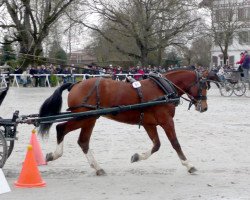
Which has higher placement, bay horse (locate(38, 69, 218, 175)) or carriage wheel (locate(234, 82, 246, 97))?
bay horse (locate(38, 69, 218, 175))

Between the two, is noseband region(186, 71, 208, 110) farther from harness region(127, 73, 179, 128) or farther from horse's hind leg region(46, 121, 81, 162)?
horse's hind leg region(46, 121, 81, 162)

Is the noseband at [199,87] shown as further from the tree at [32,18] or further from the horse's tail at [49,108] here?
the tree at [32,18]

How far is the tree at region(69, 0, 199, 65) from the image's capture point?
43562 mm

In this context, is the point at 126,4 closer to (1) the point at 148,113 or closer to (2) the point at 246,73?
(2) the point at 246,73

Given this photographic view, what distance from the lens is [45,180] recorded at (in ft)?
25.4

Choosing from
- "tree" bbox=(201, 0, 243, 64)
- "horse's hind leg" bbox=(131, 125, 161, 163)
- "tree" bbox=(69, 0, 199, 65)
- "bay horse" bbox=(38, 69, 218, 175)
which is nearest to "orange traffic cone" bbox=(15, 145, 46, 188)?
"bay horse" bbox=(38, 69, 218, 175)

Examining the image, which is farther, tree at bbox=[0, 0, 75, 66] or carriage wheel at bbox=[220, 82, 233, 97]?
tree at bbox=[0, 0, 75, 66]

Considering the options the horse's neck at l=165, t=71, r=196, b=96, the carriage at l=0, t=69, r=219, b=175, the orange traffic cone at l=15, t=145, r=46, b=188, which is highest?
the horse's neck at l=165, t=71, r=196, b=96

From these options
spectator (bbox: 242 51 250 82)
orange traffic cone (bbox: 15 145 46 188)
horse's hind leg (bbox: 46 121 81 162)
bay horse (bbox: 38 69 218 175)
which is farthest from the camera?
spectator (bbox: 242 51 250 82)

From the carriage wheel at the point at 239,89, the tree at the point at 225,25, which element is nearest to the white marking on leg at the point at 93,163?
the carriage wheel at the point at 239,89

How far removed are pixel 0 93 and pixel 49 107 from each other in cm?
82

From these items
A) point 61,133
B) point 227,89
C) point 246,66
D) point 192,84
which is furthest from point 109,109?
point 227,89

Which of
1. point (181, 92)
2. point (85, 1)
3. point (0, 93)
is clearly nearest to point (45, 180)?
point (0, 93)

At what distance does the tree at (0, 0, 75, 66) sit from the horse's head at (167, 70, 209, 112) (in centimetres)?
3323
